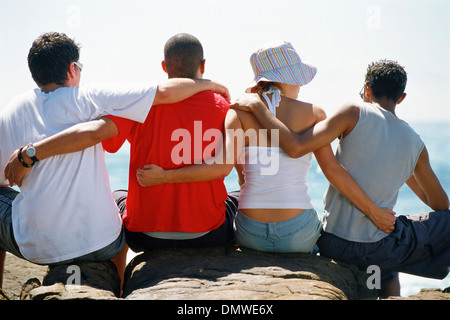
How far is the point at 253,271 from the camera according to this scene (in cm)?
311

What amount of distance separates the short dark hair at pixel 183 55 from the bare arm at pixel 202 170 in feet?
1.40

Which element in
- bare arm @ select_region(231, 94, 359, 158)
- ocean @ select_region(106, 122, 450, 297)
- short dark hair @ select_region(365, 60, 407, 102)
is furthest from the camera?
ocean @ select_region(106, 122, 450, 297)

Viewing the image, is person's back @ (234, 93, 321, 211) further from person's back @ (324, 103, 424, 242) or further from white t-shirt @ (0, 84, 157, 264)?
white t-shirt @ (0, 84, 157, 264)

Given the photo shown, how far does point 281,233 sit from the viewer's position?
3.26 m

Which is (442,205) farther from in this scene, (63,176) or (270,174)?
(63,176)

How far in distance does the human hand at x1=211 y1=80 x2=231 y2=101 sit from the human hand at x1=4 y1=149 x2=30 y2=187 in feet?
4.10

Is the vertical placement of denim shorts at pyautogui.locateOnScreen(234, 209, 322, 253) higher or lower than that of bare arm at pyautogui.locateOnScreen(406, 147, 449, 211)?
lower

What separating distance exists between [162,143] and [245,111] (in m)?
0.56

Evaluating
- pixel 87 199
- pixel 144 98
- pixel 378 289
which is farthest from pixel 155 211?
pixel 378 289

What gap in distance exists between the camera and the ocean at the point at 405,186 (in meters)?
8.77

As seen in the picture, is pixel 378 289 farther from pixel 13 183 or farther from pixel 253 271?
pixel 13 183

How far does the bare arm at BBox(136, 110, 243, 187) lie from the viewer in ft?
10.3
